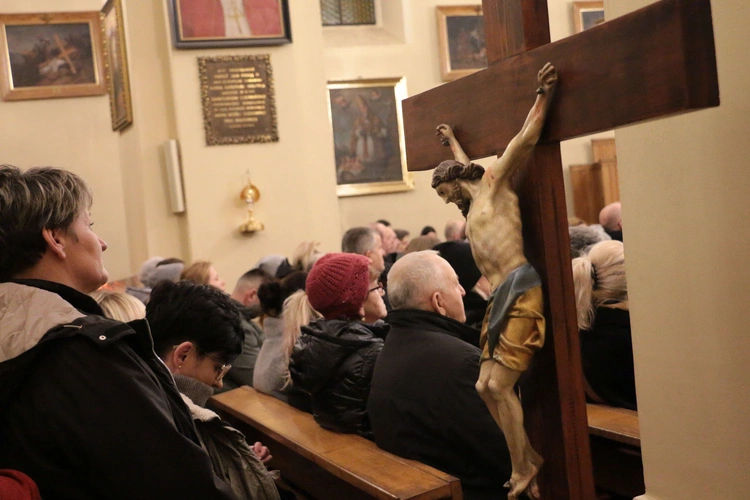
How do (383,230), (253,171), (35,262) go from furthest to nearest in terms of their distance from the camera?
1. (253,171)
2. (383,230)
3. (35,262)

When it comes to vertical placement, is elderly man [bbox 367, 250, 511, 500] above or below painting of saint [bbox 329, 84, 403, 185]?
below

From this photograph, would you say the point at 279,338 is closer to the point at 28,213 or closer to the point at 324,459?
the point at 324,459

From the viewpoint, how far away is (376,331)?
3.93 meters

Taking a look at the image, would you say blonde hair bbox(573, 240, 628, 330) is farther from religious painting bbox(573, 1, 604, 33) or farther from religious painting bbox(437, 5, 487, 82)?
religious painting bbox(573, 1, 604, 33)

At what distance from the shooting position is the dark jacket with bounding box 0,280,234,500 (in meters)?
1.77

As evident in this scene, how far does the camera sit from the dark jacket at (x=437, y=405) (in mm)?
2979

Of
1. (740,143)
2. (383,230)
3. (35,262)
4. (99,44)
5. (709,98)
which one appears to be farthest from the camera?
(99,44)

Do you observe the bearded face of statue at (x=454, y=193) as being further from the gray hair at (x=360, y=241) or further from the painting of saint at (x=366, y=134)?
the painting of saint at (x=366, y=134)

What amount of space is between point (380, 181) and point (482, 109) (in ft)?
35.9

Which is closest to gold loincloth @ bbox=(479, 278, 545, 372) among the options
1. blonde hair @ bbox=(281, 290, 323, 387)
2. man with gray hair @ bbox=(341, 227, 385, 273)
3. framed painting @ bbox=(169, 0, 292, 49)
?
blonde hair @ bbox=(281, 290, 323, 387)

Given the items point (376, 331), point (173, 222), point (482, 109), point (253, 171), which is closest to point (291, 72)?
point (253, 171)

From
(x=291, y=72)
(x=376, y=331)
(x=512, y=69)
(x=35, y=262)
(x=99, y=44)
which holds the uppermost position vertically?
(x=99, y=44)

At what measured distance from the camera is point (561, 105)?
206cm

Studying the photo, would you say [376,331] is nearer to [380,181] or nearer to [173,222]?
[173,222]
